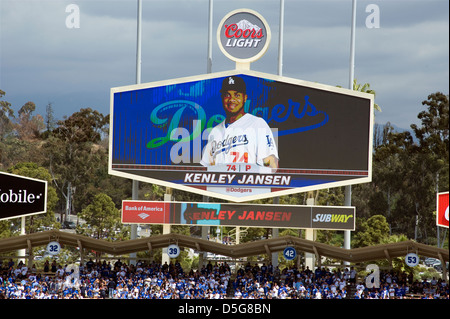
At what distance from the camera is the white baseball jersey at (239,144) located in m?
30.5

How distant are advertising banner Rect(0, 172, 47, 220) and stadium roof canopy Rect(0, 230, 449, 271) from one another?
1063mm

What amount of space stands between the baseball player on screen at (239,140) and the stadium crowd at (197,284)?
439 cm

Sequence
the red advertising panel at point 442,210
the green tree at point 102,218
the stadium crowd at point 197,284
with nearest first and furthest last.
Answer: the red advertising panel at point 442,210 → the stadium crowd at point 197,284 → the green tree at point 102,218

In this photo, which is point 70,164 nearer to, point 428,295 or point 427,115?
point 427,115

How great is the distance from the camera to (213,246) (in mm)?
31297

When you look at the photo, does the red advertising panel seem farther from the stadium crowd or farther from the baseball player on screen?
the baseball player on screen

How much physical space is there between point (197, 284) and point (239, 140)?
599cm

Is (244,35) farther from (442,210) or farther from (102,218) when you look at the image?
(102,218)

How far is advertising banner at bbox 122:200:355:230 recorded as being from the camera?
30.4 meters

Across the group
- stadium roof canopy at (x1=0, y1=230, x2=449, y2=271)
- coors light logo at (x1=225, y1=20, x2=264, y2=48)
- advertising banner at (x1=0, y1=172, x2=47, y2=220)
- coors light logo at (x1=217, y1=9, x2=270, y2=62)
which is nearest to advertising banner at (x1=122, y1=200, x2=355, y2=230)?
stadium roof canopy at (x1=0, y1=230, x2=449, y2=271)

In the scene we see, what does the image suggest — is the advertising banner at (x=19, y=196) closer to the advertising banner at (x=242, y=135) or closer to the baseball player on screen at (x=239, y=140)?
the advertising banner at (x=242, y=135)

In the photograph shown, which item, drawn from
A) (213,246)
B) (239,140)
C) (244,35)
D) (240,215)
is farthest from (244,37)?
(213,246)

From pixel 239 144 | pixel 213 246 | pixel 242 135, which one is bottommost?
pixel 213 246

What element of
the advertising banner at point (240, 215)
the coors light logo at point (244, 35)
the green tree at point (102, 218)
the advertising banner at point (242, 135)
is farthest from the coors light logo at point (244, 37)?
the green tree at point (102, 218)
